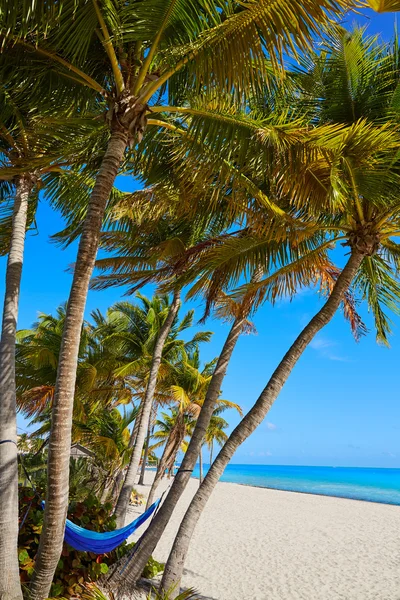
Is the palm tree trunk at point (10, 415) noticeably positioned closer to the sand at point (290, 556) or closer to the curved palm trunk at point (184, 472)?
the curved palm trunk at point (184, 472)

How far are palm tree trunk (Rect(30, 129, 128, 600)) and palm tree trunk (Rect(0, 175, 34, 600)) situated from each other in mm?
208

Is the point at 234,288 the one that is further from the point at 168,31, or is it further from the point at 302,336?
the point at 168,31

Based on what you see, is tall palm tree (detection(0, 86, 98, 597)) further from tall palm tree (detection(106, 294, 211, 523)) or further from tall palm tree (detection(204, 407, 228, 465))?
tall palm tree (detection(204, 407, 228, 465))

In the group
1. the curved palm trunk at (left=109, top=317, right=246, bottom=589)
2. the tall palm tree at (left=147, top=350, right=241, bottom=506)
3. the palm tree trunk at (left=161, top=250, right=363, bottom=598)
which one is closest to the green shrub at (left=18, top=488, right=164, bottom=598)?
the curved palm trunk at (left=109, top=317, right=246, bottom=589)

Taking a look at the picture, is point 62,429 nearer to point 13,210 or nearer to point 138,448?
point 13,210

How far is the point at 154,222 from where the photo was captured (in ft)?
23.0

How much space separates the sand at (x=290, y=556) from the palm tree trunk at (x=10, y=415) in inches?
170

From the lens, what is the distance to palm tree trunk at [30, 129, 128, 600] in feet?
10.3

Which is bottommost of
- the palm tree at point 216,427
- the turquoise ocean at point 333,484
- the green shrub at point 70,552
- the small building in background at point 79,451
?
the turquoise ocean at point 333,484

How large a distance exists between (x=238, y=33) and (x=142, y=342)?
12.2 m

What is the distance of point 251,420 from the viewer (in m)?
5.06

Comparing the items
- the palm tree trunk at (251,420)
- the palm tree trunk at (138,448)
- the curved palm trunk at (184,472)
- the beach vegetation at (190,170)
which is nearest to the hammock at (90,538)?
the beach vegetation at (190,170)

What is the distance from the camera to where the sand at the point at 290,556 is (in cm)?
734

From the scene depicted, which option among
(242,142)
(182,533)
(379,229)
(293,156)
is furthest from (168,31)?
(182,533)
